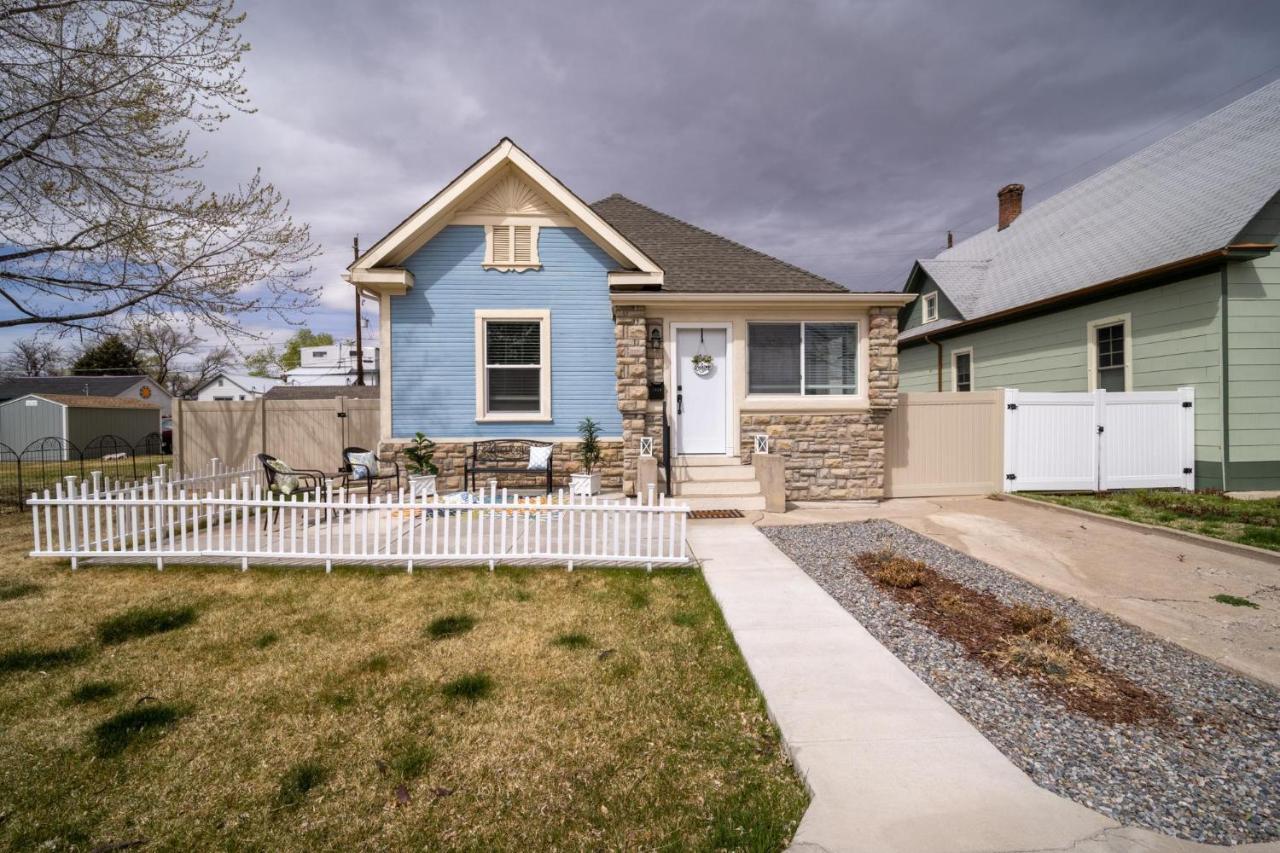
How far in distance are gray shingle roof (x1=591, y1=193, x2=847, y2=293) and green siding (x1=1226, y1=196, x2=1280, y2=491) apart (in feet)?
22.1

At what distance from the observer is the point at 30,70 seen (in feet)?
28.2

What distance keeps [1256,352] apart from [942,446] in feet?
17.4

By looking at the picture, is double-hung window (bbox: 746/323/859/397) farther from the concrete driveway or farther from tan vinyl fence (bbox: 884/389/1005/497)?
the concrete driveway

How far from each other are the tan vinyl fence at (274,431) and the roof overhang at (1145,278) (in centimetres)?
1548

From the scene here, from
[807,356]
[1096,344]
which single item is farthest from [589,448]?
[1096,344]

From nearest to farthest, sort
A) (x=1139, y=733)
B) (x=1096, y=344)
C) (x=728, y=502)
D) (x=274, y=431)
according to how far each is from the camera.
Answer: (x=1139, y=733) < (x=728, y=502) < (x=1096, y=344) < (x=274, y=431)

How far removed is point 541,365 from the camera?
32.4 feet

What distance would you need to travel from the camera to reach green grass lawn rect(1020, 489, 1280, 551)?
22.0 ft

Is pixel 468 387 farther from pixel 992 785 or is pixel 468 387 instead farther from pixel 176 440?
pixel 992 785

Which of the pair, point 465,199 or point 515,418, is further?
point 515,418

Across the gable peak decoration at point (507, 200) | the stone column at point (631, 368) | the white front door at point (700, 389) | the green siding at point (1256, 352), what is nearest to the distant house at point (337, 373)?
the gable peak decoration at point (507, 200)

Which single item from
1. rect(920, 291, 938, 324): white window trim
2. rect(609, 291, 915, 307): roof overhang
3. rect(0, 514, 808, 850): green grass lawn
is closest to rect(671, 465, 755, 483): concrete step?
rect(609, 291, 915, 307): roof overhang

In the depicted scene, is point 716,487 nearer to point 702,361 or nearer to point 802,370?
point 702,361

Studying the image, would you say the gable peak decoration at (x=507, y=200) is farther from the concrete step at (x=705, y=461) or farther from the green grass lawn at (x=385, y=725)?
the green grass lawn at (x=385, y=725)
